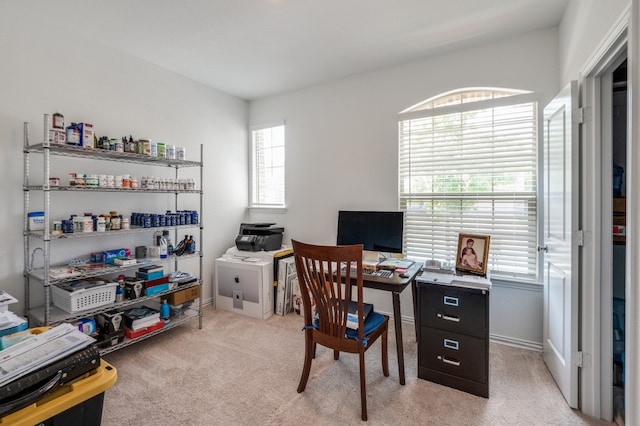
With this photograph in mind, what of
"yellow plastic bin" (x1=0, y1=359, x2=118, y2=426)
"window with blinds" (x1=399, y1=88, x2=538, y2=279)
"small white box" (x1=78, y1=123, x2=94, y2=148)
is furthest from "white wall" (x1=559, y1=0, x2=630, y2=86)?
"small white box" (x1=78, y1=123, x2=94, y2=148)

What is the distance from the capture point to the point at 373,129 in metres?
3.20

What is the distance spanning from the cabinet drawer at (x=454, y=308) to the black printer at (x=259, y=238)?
1.88 meters

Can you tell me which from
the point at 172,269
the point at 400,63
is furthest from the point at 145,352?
the point at 400,63

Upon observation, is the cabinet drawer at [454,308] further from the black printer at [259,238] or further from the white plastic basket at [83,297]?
the white plastic basket at [83,297]

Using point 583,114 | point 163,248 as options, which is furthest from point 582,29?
point 163,248

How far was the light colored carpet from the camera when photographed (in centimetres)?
176

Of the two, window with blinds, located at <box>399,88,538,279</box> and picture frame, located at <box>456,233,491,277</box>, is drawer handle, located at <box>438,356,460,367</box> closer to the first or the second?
picture frame, located at <box>456,233,491,277</box>

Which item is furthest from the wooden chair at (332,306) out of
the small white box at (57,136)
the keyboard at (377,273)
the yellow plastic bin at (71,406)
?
the small white box at (57,136)

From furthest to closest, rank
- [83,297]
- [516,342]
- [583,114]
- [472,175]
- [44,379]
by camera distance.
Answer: [472,175] < [516,342] < [83,297] < [583,114] < [44,379]

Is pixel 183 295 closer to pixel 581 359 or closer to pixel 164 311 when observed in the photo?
pixel 164 311

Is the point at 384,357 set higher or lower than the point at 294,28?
lower

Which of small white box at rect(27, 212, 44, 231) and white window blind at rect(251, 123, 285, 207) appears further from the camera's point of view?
white window blind at rect(251, 123, 285, 207)

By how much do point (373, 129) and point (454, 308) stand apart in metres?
1.94

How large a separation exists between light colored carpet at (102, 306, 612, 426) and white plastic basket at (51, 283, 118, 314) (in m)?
0.51
